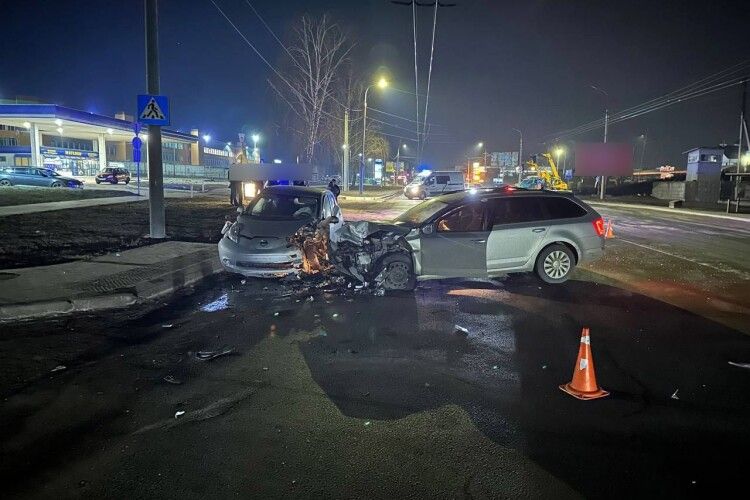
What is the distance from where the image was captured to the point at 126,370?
5125mm

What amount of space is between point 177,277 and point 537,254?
630 cm

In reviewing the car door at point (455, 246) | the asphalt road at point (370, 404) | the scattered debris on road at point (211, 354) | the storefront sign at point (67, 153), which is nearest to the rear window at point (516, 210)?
the car door at point (455, 246)

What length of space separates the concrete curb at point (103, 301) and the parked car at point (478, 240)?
2.77 meters

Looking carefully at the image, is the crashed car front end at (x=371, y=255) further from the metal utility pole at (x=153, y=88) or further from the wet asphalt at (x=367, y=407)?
the metal utility pole at (x=153, y=88)

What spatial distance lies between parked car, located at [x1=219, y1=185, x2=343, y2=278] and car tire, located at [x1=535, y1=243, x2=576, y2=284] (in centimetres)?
375

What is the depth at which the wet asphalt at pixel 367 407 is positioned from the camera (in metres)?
3.32

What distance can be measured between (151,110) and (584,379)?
35.4ft

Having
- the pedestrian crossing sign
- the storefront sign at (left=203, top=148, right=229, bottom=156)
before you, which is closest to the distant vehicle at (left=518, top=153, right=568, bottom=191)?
the pedestrian crossing sign

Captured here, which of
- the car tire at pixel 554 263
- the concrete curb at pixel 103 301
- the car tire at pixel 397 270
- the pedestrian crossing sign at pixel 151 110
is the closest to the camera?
the concrete curb at pixel 103 301

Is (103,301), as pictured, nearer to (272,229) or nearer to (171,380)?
(272,229)

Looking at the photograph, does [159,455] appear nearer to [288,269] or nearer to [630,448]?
[630,448]

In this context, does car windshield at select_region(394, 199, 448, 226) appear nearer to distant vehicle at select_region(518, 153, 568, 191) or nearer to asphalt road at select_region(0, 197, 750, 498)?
asphalt road at select_region(0, 197, 750, 498)

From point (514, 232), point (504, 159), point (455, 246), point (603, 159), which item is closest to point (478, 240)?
point (455, 246)

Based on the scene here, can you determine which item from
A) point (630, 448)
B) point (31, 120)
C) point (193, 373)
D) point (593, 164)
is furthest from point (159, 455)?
point (31, 120)
